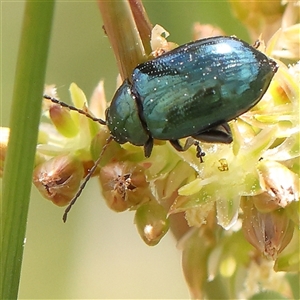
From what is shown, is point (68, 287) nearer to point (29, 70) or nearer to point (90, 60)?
point (90, 60)

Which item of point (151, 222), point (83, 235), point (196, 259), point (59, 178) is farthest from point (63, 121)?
point (83, 235)

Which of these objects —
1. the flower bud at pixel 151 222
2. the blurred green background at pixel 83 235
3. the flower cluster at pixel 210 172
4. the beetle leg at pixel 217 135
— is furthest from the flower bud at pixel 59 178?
the blurred green background at pixel 83 235

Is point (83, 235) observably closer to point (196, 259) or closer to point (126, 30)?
point (196, 259)

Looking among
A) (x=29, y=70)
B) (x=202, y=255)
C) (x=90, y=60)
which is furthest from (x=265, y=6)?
(x=90, y=60)

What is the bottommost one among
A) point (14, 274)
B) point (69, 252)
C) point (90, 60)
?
point (14, 274)

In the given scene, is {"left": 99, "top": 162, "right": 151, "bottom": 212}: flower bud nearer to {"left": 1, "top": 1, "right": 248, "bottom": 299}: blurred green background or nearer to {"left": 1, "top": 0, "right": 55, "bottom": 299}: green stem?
{"left": 1, "top": 0, "right": 55, "bottom": 299}: green stem

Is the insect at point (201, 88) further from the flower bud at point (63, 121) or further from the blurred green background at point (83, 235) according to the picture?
the blurred green background at point (83, 235)
